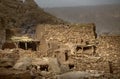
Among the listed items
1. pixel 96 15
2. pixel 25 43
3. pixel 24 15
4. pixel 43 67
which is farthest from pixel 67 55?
pixel 96 15

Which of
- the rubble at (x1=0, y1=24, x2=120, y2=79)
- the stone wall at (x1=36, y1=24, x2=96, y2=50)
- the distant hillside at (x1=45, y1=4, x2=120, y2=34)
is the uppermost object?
the distant hillside at (x1=45, y1=4, x2=120, y2=34)

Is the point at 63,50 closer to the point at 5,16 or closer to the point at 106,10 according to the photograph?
the point at 5,16

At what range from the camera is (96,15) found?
40.5 metres

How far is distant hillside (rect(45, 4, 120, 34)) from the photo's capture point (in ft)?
123

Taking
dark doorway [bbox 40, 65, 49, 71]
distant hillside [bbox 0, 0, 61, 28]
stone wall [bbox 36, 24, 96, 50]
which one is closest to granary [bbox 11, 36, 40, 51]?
stone wall [bbox 36, 24, 96, 50]

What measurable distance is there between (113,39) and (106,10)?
25009 mm

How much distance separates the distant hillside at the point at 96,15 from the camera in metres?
37.5

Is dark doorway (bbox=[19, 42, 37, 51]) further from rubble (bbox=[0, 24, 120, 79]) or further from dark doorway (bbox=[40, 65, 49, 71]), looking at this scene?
dark doorway (bbox=[40, 65, 49, 71])

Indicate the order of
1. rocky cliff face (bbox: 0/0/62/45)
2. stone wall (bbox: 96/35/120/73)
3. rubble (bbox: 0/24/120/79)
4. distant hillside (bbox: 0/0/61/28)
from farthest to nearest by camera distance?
distant hillside (bbox: 0/0/61/28)
rocky cliff face (bbox: 0/0/62/45)
stone wall (bbox: 96/35/120/73)
rubble (bbox: 0/24/120/79)

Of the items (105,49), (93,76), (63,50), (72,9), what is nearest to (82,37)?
(63,50)

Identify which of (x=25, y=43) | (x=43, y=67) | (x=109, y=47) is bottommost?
(x=43, y=67)

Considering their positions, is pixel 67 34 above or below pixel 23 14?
below

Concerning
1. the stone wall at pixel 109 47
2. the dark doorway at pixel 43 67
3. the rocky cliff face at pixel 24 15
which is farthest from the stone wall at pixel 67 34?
the rocky cliff face at pixel 24 15

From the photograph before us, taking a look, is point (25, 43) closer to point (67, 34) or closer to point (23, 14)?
point (67, 34)
